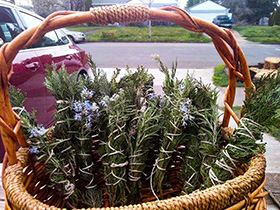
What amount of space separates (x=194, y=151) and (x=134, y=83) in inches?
13.7

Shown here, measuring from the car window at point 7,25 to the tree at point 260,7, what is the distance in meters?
28.3

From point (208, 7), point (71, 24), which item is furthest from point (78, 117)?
point (208, 7)

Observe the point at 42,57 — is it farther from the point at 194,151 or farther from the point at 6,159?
the point at 194,151

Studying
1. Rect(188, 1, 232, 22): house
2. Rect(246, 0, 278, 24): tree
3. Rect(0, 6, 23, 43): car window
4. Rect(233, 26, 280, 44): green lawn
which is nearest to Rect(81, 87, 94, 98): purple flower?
Rect(0, 6, 23, 43): car window

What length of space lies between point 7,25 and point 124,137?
192cm

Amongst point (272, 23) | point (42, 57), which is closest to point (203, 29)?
point (42, 57)

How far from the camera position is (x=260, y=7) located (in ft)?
85.9

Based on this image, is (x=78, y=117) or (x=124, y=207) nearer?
(x=124, y=207)

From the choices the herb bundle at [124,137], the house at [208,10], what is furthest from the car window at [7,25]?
the house at [208,10]

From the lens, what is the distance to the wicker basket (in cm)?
57

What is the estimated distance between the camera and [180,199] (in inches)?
21.8

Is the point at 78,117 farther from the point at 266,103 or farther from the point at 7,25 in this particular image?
the point at 7,25

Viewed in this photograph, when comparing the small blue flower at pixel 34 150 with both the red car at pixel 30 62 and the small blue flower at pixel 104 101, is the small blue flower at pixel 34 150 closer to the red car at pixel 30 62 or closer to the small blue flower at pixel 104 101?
the small blue flower at pixel 104 101

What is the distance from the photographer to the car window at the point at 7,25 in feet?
7.07
